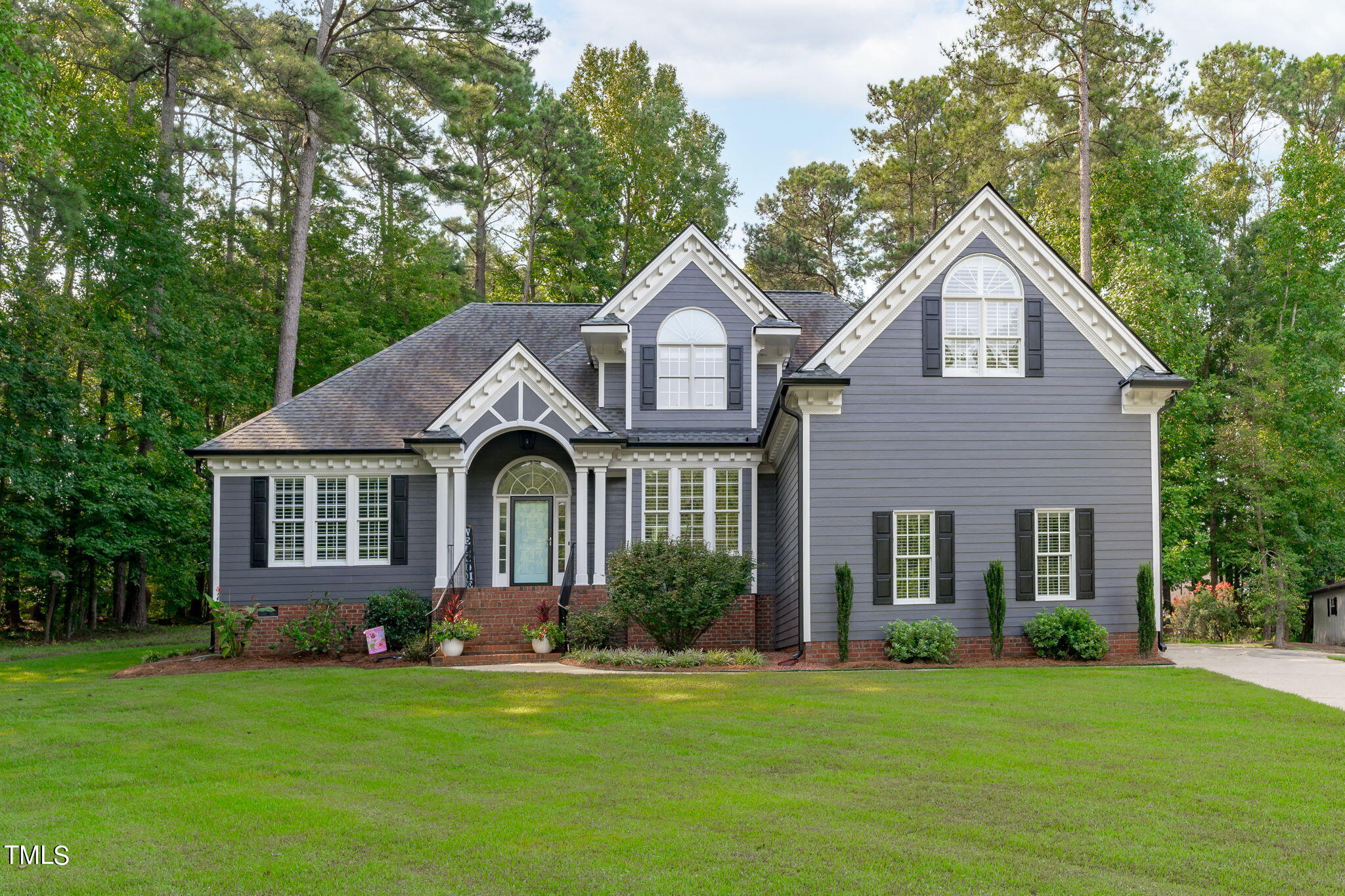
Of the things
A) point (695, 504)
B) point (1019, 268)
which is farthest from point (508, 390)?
point (1019, 268)

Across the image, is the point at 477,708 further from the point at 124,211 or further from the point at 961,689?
the point at 124,211

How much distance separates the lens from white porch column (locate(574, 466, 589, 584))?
18.9 metres

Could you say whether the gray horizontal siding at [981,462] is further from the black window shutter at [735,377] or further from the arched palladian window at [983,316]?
the black window shutter at [735,377]

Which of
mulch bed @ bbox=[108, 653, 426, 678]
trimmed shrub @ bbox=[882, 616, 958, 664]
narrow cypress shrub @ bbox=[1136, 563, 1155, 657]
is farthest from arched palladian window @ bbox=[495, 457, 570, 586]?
narrow cypress shrub @ bbox=[1136, 563, 1155, 657]

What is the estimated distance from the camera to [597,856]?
226 inches

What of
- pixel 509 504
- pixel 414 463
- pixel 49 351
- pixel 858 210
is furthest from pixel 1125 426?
pixel 858 210

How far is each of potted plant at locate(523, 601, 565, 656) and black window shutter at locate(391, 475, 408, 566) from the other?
315cm

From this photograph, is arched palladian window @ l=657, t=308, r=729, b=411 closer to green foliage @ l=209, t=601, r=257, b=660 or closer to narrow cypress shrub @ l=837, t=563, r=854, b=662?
narrow cypress shrub @ l=837, t=563, r=854, b=662

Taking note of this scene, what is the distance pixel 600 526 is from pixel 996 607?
7298 mm

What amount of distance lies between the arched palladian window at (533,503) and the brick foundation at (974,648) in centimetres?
617

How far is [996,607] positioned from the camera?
15.9 meters

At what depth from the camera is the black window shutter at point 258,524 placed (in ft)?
63.1

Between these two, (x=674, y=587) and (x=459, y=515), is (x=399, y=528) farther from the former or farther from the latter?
(x=674, y=587)

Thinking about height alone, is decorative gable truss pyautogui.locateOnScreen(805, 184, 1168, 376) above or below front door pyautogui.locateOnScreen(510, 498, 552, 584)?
above
